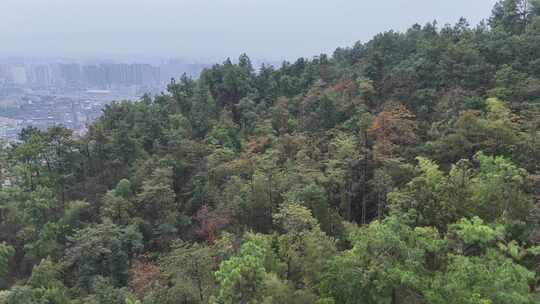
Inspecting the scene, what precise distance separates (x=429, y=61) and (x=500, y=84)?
531 cm

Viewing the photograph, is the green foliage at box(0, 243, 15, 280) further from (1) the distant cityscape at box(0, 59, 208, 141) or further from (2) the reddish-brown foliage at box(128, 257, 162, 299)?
(1) the distant cityscape at box(0, 59, 208, 141)

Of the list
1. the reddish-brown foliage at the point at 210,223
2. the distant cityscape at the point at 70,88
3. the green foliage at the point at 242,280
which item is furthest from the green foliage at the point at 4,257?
the distant cityscape at the point at 70,88

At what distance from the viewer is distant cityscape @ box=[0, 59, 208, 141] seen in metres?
55.6

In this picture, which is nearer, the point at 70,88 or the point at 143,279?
the point at 143,279

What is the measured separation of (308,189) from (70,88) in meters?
71.0

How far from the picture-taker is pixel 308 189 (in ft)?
52.7

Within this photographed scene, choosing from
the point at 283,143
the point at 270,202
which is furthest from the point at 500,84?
the point at 270,202

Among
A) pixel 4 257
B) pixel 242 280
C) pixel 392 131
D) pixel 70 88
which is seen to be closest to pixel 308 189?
pixel 392 131

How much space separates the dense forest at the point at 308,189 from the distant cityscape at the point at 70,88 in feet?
87.2

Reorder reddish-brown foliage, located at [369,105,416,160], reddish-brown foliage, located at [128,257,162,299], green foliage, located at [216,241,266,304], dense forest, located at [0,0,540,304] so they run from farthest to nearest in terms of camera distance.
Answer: reddish-brown foliage, located at [369,105,416,160] < reddish-brown foliage, located at [128,257,162,299] < dense forest, located at [0,0,540,304] < green foliage, located at [216,241,266,304]

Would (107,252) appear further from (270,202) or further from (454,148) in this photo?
(454,148)

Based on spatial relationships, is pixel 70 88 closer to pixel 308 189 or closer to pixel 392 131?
pixel 392 131

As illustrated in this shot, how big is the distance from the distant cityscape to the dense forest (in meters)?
26.6

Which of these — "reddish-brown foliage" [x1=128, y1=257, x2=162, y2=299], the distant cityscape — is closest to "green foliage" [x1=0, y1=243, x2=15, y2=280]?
"reddish-brown foliage" [x1=128, y1=257, x2=162, y2=299]
